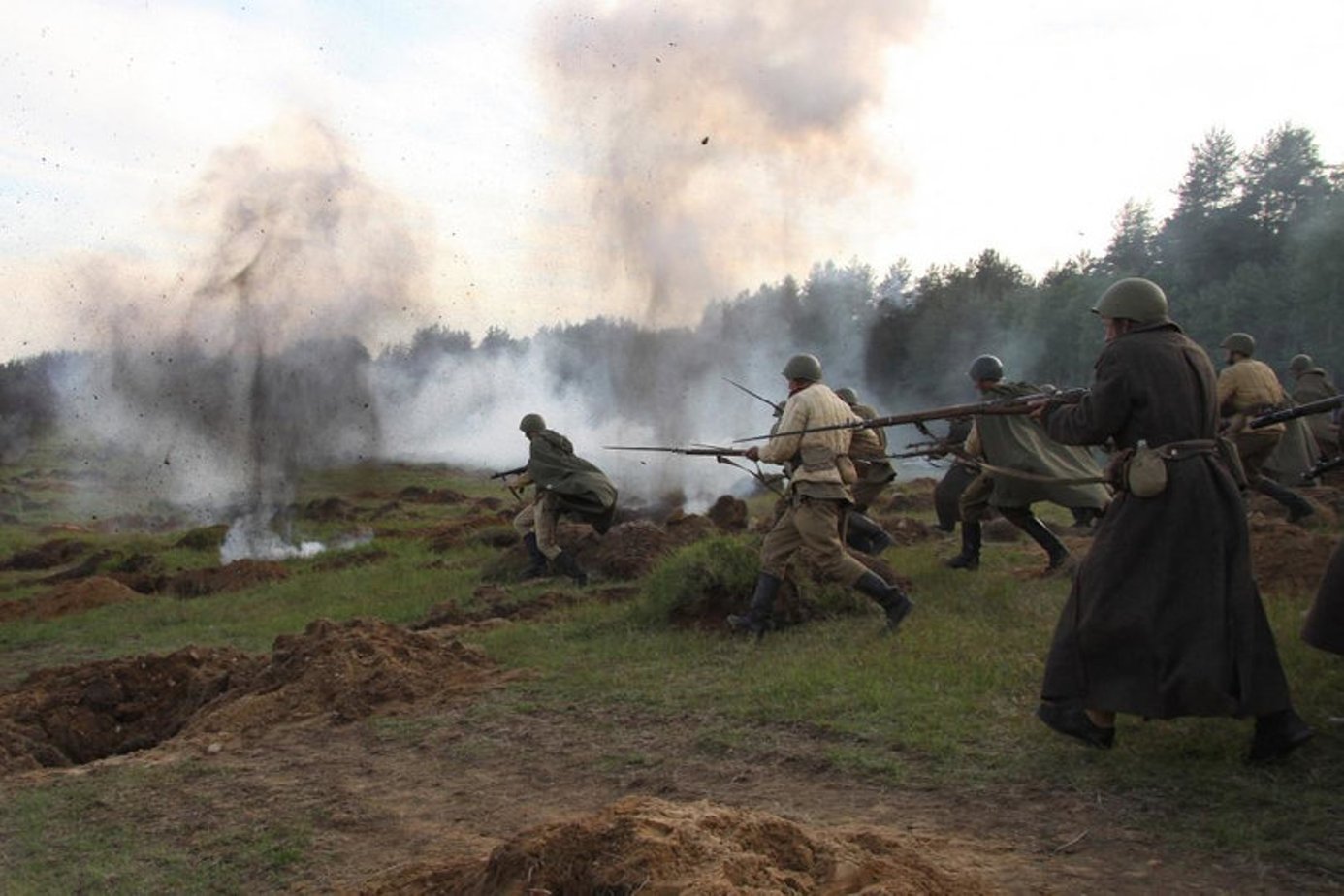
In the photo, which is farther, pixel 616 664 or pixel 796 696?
pixel 616 664

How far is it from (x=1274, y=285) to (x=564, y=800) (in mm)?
26333

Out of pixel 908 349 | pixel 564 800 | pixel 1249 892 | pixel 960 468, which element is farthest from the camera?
pixel 908 349

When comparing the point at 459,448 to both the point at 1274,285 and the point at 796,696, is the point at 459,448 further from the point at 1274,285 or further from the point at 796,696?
the point at 796,696

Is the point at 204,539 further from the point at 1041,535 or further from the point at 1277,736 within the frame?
the point at 1277,736

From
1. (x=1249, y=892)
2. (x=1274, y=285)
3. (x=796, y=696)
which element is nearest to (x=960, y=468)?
(x=796, y=696)

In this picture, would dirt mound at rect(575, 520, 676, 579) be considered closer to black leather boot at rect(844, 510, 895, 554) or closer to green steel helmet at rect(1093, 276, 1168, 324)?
black leather boot at rect(844, 510, 895, 554)

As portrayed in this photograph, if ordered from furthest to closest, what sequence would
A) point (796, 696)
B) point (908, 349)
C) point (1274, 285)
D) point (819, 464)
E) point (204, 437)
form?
point (908, 349), point (1274, 285), point (204, 437), point (819, 464), point (796, 696)

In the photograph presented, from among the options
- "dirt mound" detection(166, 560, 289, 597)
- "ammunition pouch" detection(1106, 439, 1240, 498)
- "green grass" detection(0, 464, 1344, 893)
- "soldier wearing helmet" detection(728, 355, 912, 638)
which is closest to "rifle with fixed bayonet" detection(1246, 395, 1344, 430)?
"ammunition pouch" detection(1106, 439, 1240, 498)

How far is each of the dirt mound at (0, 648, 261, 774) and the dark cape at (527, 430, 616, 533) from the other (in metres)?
4.89

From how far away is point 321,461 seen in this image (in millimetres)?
22625

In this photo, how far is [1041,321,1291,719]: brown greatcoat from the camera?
16.8 ft

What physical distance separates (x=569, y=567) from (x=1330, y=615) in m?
9.30

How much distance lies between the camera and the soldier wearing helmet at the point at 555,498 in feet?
46.0

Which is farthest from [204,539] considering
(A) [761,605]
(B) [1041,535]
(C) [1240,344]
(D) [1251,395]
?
(D) [1251,395]
